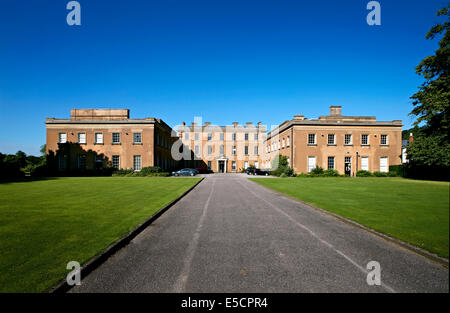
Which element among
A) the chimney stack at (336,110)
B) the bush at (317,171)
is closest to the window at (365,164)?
the bush at (317,171)

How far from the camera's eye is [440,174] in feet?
8.56

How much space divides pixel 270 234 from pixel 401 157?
37.5 metres

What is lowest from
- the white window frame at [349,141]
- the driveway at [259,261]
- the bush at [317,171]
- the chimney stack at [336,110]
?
the driveway at [259,261]

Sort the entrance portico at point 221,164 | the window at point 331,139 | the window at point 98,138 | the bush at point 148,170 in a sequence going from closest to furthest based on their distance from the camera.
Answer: the bush at point 148,170 < the window at point 331,139 < the window at point 98,138 < the entrance portico at point 221,164

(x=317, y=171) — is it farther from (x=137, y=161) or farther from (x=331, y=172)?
(x=137, y=161)

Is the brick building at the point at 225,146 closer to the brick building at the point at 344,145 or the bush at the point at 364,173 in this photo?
the brick building at the point at 344,145

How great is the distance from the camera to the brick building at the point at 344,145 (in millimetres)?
34031

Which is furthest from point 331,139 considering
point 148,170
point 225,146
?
point 148,170

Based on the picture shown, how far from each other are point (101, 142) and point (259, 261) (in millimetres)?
38024

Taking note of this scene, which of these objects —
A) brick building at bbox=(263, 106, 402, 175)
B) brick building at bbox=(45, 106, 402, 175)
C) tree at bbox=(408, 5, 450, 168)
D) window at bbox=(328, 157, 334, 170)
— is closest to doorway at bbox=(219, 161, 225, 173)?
brick building at bbox=(45, 106, 402, 175)

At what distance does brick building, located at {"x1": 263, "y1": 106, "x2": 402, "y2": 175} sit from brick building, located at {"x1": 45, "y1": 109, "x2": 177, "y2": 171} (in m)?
24.6

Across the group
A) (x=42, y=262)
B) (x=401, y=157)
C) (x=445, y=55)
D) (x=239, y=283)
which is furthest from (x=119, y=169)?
(x=401, y=157)

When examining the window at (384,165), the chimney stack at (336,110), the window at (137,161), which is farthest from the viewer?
the chimney stack at (336,110)

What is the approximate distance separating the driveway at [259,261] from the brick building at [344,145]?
29087 mm
